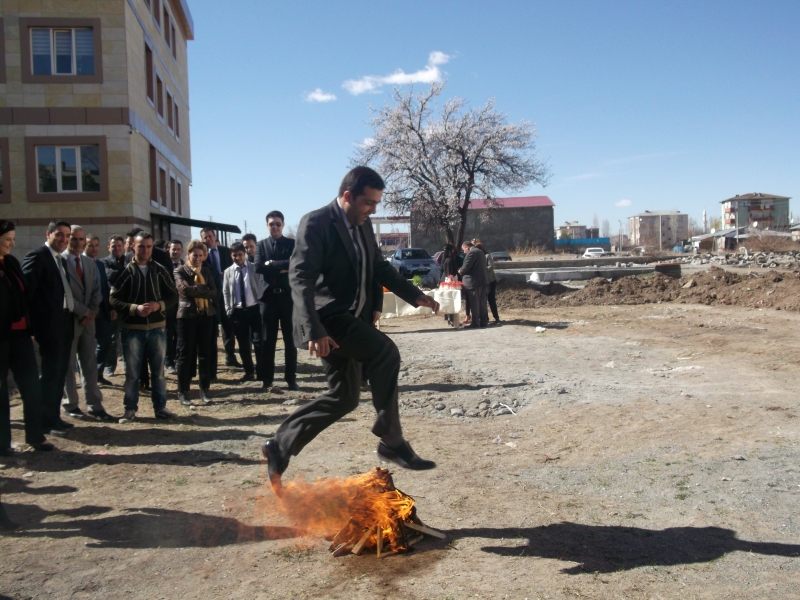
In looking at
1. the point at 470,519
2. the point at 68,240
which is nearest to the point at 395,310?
the point at 68,240

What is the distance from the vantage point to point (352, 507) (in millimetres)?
3916

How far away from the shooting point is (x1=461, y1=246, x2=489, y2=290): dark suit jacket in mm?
15227

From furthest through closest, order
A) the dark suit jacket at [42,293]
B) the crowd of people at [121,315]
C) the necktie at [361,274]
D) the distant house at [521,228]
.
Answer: the distant house at [521,228] → the dark suit jacket at [42,293] → the crowd of people at [121,315] → the necktie at [361,274]

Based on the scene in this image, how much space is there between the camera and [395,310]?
17.9 metres

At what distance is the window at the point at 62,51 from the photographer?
21156 millimetres

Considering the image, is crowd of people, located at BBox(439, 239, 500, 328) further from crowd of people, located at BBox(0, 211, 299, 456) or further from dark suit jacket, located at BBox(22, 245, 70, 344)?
dark suit jacket, located at BBox(22, 245, 70, 344)

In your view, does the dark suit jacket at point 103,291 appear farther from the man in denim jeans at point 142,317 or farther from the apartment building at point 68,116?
the apartment building at point 68,116

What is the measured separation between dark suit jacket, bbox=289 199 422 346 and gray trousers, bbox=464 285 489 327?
1133cm

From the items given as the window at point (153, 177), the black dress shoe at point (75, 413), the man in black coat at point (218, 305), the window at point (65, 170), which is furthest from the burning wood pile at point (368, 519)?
the window at point (153, 177)

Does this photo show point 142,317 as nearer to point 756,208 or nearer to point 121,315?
point 121,315

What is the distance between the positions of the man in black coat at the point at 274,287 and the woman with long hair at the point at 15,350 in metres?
2.84

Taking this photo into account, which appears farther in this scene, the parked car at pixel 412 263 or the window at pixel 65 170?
the parked car at pixel 412 263

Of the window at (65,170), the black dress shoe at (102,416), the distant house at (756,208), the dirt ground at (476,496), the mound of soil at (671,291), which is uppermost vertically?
the distant house at (756,208)

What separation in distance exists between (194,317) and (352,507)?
4773mm
